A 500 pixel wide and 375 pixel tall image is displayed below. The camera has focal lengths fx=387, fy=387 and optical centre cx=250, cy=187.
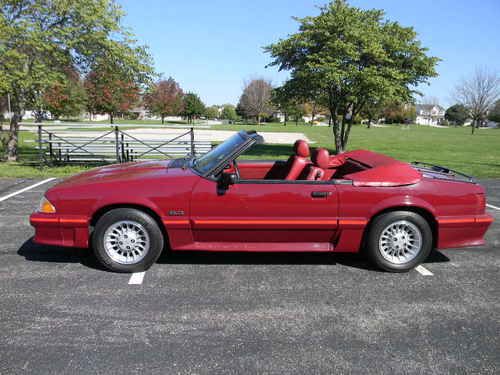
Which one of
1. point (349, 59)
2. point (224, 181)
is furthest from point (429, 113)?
point (224, 181)

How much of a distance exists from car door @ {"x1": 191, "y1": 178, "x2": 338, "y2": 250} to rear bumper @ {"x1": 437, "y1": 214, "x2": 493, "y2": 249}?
1175 millimetres

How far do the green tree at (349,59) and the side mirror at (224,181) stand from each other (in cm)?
1282

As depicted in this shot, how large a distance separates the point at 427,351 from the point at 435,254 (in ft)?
7.71

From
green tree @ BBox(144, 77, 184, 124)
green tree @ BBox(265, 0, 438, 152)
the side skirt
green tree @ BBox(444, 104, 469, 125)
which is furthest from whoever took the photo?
green tree @ BBox(444, 104, 469, 125)

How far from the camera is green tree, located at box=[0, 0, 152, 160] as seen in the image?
10.9 meters

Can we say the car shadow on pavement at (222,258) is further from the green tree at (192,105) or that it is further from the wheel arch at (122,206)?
the green tree at (192,105)

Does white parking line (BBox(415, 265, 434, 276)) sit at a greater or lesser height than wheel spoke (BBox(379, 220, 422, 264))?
lesser

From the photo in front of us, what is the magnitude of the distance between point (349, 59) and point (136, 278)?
15344 mm

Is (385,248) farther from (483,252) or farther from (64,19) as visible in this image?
(64,19)

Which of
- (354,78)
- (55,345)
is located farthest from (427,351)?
(354,78)

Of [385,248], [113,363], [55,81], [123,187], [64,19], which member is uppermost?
[64,19]

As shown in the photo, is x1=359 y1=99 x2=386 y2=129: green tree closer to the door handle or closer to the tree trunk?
the tree trunk

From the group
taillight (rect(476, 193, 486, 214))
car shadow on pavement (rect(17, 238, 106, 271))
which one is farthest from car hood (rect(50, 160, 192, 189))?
taillight (rect(476, 193, 486, 214))

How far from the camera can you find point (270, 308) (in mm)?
3395
